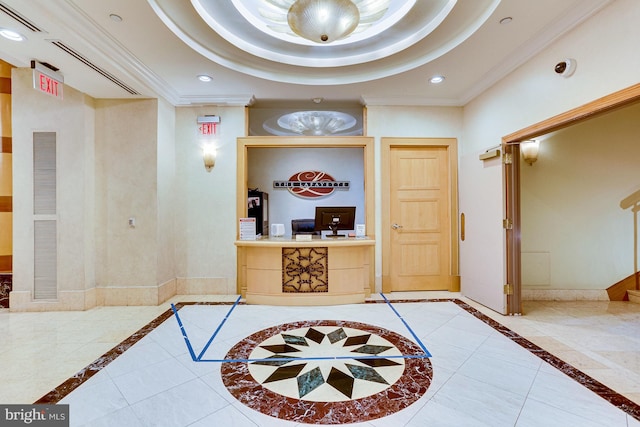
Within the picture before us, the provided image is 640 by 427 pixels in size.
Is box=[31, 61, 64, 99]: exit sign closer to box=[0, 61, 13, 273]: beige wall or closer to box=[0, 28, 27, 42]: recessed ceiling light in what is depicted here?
box=[0, 28, 27, 42]: recessed ceiling light

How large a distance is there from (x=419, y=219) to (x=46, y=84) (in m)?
5.33

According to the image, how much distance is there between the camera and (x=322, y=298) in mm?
4242

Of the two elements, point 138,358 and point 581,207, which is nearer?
point 138,358

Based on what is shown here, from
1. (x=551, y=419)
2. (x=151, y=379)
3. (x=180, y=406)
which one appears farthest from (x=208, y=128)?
(x=551, y=419)

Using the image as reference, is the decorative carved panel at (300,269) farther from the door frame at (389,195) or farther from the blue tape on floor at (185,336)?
the blue tape on floor at (185,336)

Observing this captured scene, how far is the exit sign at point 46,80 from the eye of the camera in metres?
3.15

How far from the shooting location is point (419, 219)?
500 cm

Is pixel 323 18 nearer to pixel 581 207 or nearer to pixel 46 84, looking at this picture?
pixel 46 84

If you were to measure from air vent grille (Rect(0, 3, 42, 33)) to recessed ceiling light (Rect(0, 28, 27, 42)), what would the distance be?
9.0 inches

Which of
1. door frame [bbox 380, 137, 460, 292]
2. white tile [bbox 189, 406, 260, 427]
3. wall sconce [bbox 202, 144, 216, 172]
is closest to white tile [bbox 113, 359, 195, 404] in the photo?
white tile [bbox 189, 406, 260, 427]

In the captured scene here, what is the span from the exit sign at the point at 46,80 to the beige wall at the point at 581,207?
6.43 m

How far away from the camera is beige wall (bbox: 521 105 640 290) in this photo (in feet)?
14.2

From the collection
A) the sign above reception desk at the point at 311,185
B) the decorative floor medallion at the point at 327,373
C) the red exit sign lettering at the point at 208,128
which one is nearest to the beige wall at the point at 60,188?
the red exit sign lettering at the point at 208,128

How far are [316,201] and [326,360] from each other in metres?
4.77
